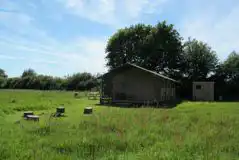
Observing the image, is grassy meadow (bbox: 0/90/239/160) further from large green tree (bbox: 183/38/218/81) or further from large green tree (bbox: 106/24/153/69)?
large green tree (bbox: 106/24/153/69)

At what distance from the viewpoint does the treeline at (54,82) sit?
56453mm

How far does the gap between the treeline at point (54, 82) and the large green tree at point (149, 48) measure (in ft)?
49.3

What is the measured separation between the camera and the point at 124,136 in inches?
279

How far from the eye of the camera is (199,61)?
120ft

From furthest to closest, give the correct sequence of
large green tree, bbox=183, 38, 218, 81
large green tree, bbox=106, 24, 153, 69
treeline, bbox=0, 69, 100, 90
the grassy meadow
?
treeline, bbox=0, 69, 100, 90
large green tree, bbox=106, 24, 153, 69
large green tree, bbox=183, 38, 218, 81
the grassy meadow

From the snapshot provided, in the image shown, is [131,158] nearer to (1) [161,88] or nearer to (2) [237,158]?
(2) [237,158]

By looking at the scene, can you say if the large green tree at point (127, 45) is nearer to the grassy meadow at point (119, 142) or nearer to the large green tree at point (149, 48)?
the large green tree at point (149, 48)

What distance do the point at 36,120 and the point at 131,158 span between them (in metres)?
6.36

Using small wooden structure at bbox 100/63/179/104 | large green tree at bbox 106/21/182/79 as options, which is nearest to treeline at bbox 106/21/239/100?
large green tree at bbox 106/21/182/79

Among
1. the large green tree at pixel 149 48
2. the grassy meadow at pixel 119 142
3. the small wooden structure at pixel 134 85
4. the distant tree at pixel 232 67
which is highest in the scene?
the large green tree at pixel 149 48

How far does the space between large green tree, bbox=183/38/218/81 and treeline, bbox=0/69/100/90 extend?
21904 millimetres

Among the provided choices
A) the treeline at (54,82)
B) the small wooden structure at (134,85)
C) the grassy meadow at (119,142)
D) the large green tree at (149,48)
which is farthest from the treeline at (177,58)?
the grassy meadow at (119,142)

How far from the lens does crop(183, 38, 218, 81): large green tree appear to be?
119ft

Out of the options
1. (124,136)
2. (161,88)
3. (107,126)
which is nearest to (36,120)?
(107,126)
